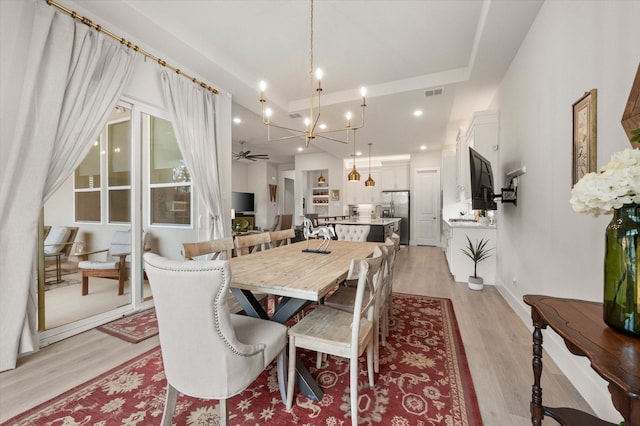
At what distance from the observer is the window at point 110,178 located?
2.76 m

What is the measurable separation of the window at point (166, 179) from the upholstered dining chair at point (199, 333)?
265 cm

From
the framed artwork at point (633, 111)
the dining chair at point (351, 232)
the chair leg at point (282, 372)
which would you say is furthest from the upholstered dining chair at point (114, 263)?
the framed artwork at point (633, 111)

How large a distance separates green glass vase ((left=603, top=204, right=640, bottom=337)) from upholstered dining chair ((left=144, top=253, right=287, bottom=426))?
53.1 inches

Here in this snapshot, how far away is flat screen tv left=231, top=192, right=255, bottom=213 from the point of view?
30.3 feet

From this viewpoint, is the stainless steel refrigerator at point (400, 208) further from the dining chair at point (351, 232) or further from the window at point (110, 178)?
the window at point (110, 178)

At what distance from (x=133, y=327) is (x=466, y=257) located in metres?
4.40

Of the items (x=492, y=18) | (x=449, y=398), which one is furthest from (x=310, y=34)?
(x=449, y=398)

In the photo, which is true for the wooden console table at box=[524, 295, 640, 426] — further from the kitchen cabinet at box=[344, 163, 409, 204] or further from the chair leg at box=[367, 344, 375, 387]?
the kitchen cabinet at box=[344, 163, 409, 204]

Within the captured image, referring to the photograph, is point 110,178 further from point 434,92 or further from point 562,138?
point 434,92

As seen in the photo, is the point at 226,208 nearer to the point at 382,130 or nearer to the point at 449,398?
the point at 449,398

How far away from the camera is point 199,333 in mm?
1109

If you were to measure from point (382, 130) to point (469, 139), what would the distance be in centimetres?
180

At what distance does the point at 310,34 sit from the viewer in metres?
2.90

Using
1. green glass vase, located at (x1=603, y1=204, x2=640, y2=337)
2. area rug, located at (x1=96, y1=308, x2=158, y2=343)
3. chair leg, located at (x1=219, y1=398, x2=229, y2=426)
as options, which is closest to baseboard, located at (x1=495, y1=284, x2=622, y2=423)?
green glass vase, located at (x1=603, y1=204, x2=640, y2=337)
